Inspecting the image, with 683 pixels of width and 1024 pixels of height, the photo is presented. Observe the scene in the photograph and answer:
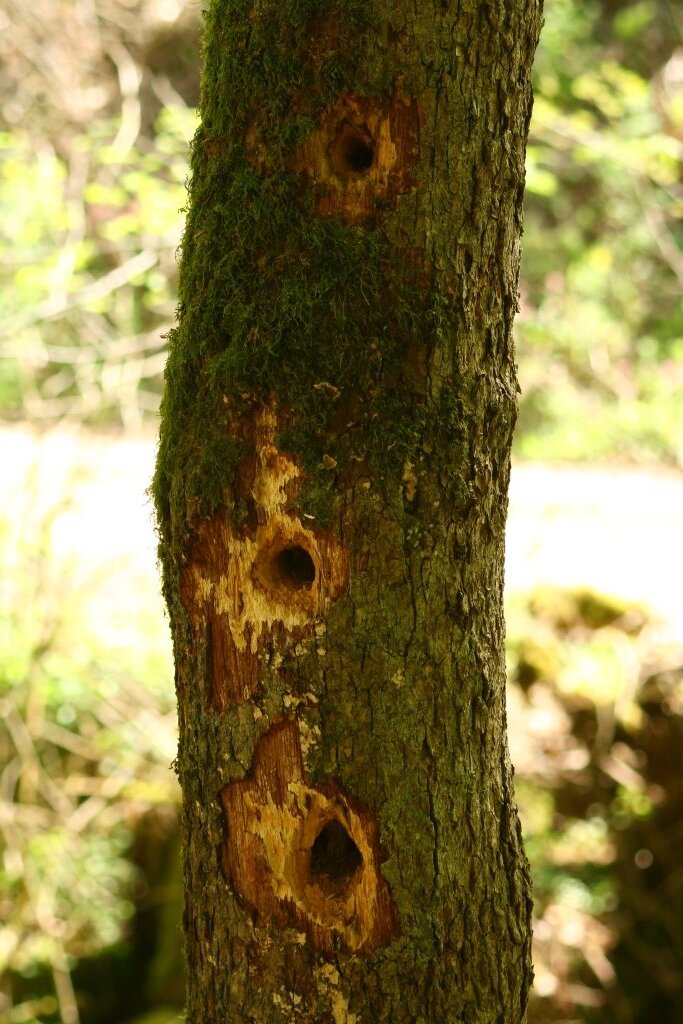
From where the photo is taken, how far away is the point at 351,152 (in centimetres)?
139

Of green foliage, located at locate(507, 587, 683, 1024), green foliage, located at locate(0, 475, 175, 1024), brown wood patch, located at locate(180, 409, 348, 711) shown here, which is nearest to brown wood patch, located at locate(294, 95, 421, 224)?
brown wood patch, located at locate(180, 409, 348, 711)

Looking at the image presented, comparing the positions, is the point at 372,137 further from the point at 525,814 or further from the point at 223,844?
the point at 525,814

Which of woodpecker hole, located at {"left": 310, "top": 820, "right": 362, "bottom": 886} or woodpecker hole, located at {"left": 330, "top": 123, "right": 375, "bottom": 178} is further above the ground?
woodpecker hole, located at {"left": 330, "top": 123, "right": 375, "bottom": 178}

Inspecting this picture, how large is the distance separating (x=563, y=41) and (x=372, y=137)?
28.7ft

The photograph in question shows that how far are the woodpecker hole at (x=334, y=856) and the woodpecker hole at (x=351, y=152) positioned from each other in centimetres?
93

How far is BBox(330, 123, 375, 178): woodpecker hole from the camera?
1.37 meters

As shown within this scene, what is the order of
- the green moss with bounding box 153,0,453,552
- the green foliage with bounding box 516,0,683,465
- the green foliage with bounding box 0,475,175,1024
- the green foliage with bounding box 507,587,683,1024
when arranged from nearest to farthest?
the green moss with bounding box 153,0,453,552 < the green foliage with bounding box 0,475,175,1024 < the green foliage with bounding box 507,587,683,1024 < the green foliage with bounding box 516,0,683,465

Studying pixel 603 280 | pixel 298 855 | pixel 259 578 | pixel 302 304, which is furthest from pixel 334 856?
pixel 603 280

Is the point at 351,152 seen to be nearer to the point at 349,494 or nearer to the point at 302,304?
the point at 302,304

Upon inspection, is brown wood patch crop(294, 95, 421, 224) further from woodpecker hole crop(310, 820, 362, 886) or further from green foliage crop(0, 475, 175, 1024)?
green foliage crop(0, 475, 175, 1024)

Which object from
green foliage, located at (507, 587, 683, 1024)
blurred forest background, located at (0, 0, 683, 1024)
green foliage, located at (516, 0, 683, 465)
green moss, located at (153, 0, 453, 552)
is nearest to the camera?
green moss, located at (153, 0, 453, 552)

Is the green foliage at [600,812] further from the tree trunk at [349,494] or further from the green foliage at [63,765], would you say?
the tree trunk at [349,494]

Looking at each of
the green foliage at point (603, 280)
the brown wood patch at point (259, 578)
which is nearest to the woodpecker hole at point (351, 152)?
the brown wood patch at point (259, 578)

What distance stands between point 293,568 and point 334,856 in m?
0.44
